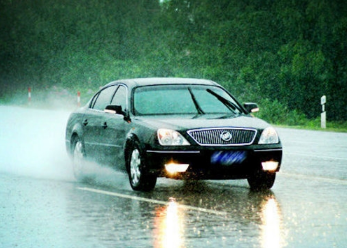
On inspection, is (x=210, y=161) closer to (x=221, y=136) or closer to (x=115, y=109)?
(x=221, y=136)

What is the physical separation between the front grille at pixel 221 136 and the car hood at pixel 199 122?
0.09 metres

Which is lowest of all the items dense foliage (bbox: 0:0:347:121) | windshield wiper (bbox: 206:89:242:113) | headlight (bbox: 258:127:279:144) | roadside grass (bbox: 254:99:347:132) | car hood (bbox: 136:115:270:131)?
roadside grass (bbox: 254:99:347:132)

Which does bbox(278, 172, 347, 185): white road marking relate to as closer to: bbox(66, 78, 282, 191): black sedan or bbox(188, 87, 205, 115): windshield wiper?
bbox(66, 78, 282, 191): black sedan

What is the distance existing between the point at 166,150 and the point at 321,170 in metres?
4.30

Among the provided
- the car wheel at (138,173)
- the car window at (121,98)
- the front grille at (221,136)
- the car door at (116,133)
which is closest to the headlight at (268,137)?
the front grille at (221,136)

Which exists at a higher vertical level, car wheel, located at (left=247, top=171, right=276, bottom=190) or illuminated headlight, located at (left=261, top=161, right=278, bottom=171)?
illuminated headlight, located at (left=261, top=161, right=278, bottom=171)

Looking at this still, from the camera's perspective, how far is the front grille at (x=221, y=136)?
12.0 metres

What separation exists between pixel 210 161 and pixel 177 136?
54cm

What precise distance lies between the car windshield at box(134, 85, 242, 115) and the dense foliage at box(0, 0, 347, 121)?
68.9 ft

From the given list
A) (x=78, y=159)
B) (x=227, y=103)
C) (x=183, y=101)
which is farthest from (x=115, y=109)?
(x=78, y=159)

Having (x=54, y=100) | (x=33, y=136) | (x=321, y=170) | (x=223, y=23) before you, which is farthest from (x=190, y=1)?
(x=321, y=170)

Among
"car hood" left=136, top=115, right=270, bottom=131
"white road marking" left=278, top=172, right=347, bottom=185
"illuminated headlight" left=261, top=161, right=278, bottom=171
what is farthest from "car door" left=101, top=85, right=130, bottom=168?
"white road marking" left=278, top=172, right=347, bottom=185

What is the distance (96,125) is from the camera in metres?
14.1

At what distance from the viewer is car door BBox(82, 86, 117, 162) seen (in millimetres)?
13898
